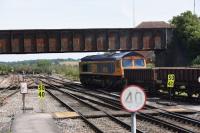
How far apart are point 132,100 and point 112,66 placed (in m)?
31.8

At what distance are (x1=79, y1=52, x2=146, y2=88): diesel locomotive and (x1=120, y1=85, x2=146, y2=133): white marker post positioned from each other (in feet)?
99.6

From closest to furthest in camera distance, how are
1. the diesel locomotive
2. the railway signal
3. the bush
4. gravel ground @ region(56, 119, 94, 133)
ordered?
1. gravel ground @ region(56, 119, 94, 133)
2. the railway signal
3. the diesel locomotive
4. the bush

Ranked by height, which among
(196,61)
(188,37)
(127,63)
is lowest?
(127,63)

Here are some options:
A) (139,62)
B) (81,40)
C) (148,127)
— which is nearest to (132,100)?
(148,127)

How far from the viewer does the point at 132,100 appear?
28.1 ft

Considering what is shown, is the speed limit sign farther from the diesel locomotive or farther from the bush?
the bush

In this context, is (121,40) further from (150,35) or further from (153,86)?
(153,86)

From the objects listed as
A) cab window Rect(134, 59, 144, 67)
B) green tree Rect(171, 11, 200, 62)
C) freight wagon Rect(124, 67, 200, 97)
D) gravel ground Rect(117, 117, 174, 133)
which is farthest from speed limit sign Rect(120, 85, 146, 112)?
green tree Rect(171, 11, 200, 62)

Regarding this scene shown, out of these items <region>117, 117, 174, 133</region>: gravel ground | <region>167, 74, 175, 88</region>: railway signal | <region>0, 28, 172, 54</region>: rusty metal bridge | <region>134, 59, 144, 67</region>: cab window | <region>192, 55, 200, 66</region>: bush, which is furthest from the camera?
<region>192, 55, 200, 66</region>: bush

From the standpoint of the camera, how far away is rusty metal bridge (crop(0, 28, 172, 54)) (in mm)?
50031

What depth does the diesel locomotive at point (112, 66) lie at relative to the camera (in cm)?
3962

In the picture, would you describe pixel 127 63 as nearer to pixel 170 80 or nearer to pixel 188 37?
pixel 170 80

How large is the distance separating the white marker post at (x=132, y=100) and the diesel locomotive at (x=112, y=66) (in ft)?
99.6

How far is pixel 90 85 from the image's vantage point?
4947 cm
